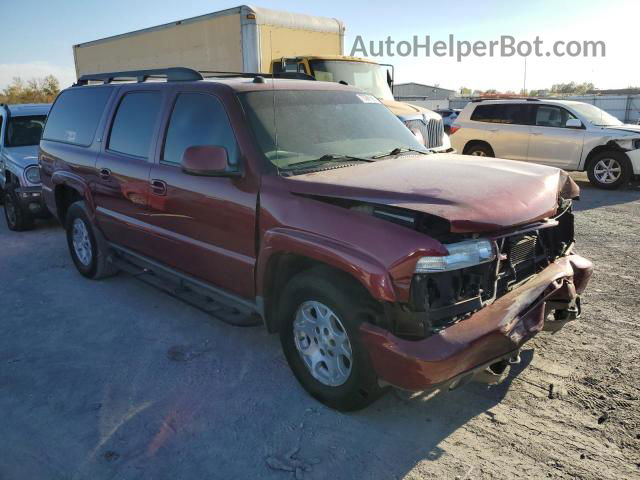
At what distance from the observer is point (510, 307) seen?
2840 millimetres

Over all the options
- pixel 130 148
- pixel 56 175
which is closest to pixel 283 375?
pixel 130 148

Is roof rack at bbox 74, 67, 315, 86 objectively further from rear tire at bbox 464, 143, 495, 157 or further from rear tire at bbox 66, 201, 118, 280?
rear tire at bbox 464, 143, 495, 157

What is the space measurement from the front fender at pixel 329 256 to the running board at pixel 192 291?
0.37 m

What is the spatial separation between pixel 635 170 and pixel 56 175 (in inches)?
402

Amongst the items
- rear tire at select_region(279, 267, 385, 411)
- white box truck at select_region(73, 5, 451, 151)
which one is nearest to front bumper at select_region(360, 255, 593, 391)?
rear tire at select_region(279, 267, 385, 411)

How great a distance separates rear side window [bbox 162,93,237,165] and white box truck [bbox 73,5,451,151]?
5433 millimetres

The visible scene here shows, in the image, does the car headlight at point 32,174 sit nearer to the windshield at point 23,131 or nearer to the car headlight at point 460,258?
the windshield at point 23,131

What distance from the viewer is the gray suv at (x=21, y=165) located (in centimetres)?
760

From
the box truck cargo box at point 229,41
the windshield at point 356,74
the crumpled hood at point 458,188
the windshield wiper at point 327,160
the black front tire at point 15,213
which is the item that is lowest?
the black front tire at point 15,213

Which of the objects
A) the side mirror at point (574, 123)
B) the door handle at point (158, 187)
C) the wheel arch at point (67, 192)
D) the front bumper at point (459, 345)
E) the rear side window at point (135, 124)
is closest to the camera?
the front bumper at point (459, 345)

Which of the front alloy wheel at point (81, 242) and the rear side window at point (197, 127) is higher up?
the rear side window at point (197, 127)

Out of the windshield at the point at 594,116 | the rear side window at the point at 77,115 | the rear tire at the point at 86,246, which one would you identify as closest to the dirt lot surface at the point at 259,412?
the rear tire at the point at 86,246

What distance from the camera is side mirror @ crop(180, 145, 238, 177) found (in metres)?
3.29

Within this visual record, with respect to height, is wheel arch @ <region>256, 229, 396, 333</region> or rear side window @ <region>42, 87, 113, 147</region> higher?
rear side window @ <region>42, 87, 113, 147</region>
